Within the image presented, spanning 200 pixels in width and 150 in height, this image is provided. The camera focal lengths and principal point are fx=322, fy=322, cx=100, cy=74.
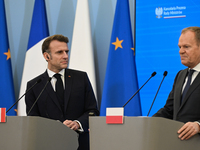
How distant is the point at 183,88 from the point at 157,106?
1.44 m

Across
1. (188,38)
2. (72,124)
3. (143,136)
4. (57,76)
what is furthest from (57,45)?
(143,136)

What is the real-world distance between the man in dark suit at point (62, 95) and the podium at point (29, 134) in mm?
583

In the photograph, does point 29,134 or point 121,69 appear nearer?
point 29,134

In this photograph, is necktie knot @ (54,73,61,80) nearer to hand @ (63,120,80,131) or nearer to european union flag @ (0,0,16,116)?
hand @ (63,120,80,131)

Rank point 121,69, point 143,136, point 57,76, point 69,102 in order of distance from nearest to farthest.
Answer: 1. point 143,136
2. point 69,102
3. point 57,76
4. point 121,69

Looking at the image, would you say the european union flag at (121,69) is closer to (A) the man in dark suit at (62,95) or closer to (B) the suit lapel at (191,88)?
(A) the man in dark suit at (62,95)

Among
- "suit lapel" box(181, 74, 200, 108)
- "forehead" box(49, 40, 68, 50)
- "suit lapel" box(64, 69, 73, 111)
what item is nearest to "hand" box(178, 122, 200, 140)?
"suit lapel" box(181, 74, 200, 108)

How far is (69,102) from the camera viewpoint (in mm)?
3500

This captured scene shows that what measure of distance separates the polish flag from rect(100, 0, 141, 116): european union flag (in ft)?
6.69

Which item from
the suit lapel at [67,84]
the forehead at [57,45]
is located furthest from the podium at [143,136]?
the forehead at [57,45]

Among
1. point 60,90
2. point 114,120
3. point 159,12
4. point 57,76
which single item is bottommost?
point 114,120

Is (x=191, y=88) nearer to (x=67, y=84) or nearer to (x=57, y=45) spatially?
(x=67, y=84)

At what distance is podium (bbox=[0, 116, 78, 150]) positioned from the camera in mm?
2627

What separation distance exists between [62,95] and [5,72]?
5.78 feet
